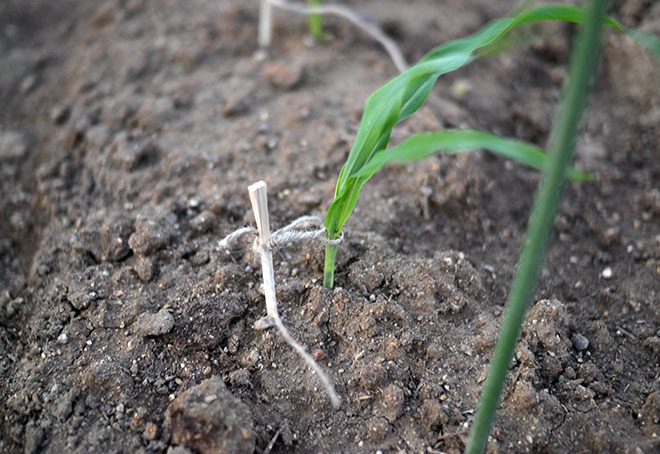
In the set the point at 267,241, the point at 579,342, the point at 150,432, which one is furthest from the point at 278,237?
the point at 579,342

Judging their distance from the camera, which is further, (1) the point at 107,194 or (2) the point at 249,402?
(1) the point at 107,194

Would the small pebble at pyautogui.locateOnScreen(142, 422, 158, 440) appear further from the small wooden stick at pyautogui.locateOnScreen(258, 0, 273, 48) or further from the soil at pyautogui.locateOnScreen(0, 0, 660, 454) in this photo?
the small wooden stick at pyautogui.locateOnScreen(258, 0, 273, 48)

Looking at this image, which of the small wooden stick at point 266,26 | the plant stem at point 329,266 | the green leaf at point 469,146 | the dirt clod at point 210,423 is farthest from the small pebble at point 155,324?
the small wooden stick at point 266,26

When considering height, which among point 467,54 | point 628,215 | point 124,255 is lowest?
point 628,215

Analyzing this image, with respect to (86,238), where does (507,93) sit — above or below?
below

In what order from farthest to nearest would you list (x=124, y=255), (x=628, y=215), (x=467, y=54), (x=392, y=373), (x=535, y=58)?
(x=535, y=58)
(x=628, y=215)
(x=124, y=255)
(x=392, y=373)
(x=467, y=54)

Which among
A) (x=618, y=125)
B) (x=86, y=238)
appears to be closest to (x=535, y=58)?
(x=618, y=125)

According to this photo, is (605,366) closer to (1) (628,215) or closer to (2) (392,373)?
(2) (392,373)

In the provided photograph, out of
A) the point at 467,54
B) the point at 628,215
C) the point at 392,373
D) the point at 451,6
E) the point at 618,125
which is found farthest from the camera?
the point at 451,6

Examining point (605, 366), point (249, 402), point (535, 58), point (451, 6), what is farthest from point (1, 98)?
point (605, 366)
